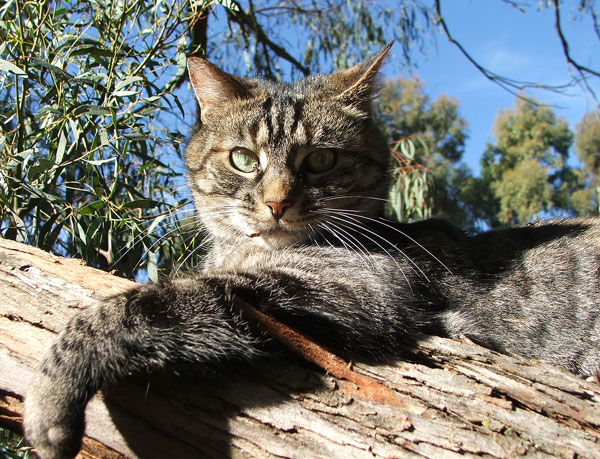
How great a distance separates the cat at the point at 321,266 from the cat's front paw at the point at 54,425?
Answer: 0.13 ft

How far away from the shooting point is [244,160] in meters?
2.69

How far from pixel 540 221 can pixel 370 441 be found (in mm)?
2510

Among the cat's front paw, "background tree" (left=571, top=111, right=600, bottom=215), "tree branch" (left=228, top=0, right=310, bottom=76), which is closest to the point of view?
the cat's front paw

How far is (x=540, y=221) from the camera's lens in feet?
11.7

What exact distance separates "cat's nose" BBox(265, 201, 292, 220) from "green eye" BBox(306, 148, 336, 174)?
292 millimetres

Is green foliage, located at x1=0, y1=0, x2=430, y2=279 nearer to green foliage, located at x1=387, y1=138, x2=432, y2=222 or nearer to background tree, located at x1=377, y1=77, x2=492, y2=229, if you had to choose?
green foliage, located at x1=387, y1=138, x2=432, y2=222

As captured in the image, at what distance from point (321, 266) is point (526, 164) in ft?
80.9

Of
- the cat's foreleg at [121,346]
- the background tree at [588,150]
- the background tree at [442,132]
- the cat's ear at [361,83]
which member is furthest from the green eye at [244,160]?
the background tree at [588,150]

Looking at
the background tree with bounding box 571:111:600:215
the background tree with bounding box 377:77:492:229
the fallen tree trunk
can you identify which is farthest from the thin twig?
the background tree with bounding box 571:111:600:215

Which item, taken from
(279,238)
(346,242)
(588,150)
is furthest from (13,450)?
(588,150)

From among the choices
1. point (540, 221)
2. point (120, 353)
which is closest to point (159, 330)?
point (120, 353)

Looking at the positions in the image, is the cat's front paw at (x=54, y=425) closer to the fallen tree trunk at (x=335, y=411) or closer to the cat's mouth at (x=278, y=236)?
the fallen tree trunk at (x=335, y=411)

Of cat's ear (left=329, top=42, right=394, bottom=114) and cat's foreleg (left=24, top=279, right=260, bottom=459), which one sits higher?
cat's ear (left=329, top=42, right=394, bottom=114)

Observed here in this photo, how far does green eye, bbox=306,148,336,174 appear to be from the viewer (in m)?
2.61
